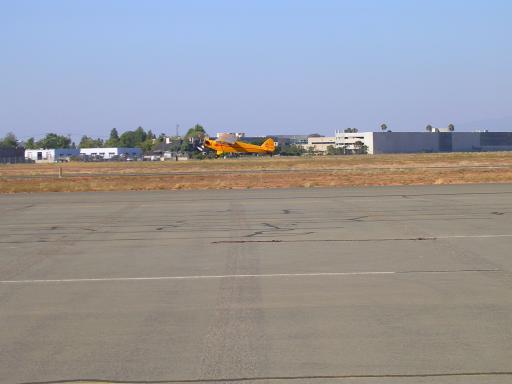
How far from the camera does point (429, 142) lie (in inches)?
6270

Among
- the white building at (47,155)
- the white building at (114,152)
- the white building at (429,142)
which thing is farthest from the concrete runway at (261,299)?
the white building at (114,152)

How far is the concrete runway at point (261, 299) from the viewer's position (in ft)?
23.4

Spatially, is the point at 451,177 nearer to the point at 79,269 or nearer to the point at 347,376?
the point at 79,269

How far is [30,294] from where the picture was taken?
36.4 ft

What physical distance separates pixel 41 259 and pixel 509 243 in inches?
378

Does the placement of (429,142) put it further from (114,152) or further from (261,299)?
(261,299)

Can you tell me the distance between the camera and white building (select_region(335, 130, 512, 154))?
15988 centimetres

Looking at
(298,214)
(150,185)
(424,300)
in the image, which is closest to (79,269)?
(424,300)

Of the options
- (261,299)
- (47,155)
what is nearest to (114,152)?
(47,155)

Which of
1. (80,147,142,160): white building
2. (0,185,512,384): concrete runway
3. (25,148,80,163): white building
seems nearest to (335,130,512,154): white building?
(80,147,142,160): white building

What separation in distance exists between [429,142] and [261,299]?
153831 mm

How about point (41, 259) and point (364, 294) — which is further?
point (41, 259)

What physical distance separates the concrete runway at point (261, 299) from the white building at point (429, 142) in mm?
140478

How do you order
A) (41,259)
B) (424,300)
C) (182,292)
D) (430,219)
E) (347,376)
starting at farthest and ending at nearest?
(430,219) → (41,259) → (182,292) → (424,300) → (347,376)
